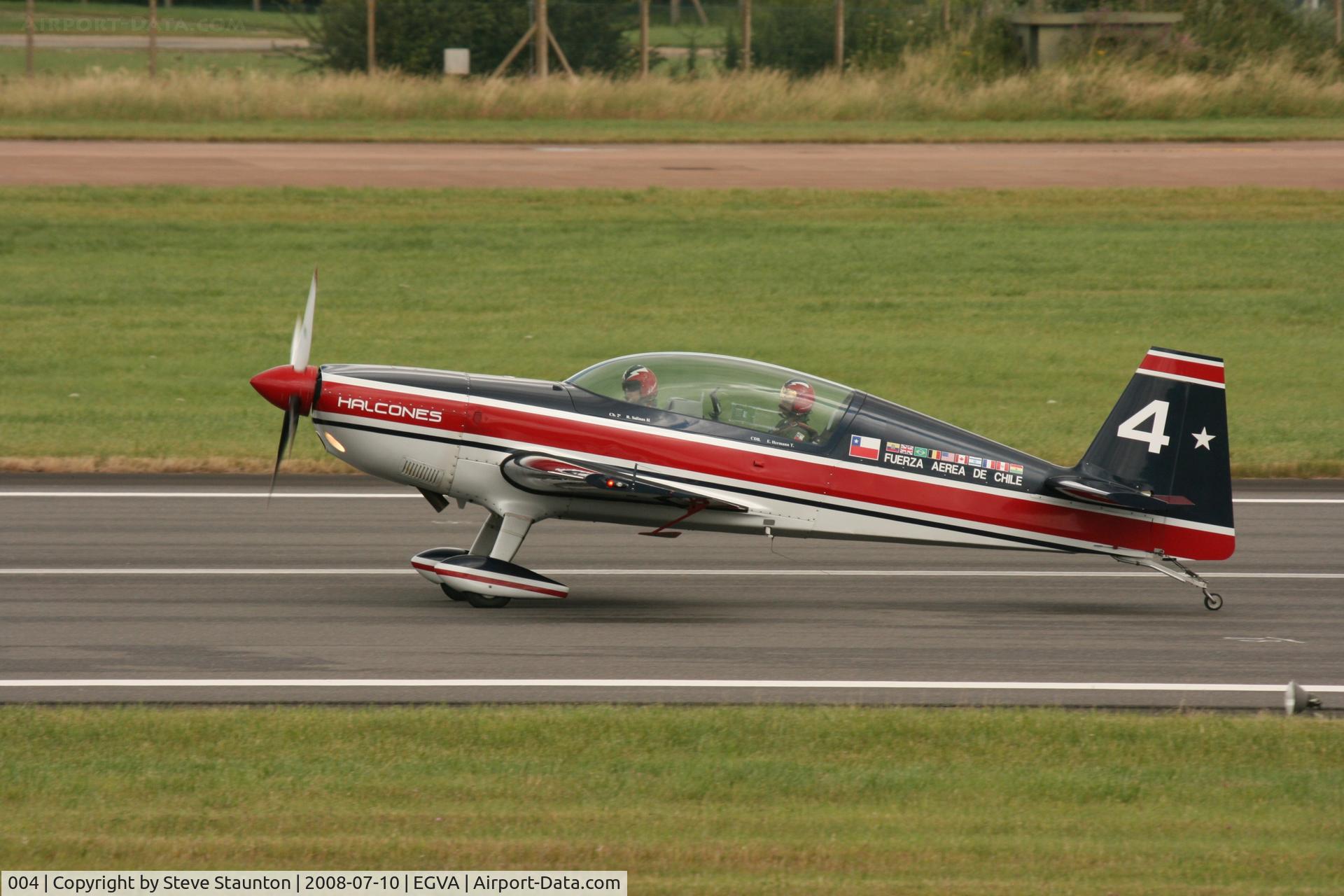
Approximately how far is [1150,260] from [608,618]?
63.4ft

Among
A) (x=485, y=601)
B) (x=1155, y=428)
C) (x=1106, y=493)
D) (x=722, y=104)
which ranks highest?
(x=722, y=104)

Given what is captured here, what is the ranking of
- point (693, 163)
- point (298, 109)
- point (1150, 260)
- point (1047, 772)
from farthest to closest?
point (298, 109), point (693, 163), point (1150, 260), point (1047, 772)

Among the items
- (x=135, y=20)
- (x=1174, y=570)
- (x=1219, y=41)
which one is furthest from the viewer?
(x=135, y=20)

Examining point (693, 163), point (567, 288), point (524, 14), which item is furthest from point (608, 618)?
point (524, 14)

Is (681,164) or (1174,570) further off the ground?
(681,164)

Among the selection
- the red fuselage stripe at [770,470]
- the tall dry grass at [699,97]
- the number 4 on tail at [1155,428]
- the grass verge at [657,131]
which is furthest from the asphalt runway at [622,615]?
the tall dry grass at [699,97]

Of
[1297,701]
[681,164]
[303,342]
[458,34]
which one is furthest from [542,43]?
[1297,701]

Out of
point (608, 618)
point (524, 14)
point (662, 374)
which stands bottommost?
point (608, 618)

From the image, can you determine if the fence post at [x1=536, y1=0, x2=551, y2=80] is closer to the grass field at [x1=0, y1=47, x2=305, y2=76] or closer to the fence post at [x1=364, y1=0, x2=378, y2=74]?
the fence post at [x1=364, y1=0, x2=378, y2=74]

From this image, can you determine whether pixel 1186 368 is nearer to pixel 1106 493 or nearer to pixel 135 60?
pixel 1106 493

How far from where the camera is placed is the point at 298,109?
4031cm

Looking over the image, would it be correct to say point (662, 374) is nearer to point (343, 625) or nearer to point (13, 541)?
point (343, 625)

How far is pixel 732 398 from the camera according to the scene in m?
12.3

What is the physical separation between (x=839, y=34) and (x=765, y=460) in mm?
34713
